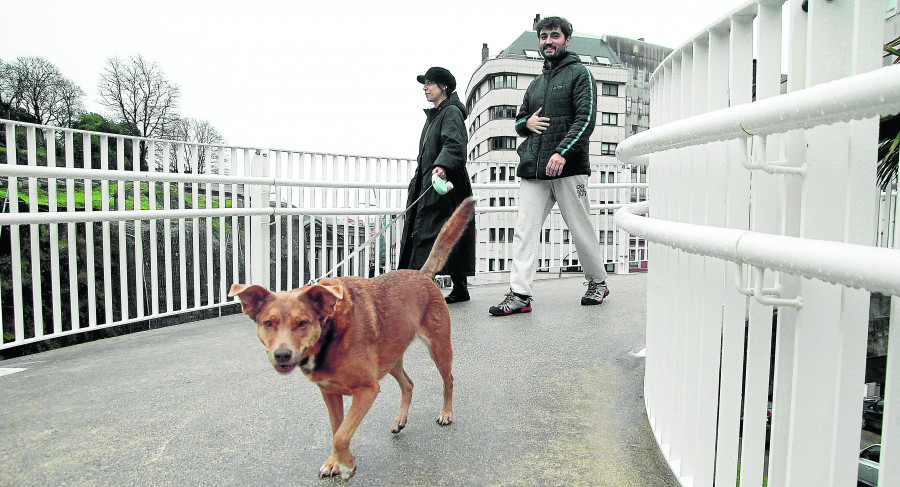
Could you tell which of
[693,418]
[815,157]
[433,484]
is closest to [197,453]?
[433,484]

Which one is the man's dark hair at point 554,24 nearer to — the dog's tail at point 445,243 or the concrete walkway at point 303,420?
the concrete walkway at point 303,420

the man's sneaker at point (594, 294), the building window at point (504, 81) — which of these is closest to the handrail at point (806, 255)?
the man's sneaker at point (594, 294)

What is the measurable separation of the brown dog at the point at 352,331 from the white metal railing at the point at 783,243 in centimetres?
106

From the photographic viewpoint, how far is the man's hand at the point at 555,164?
16.6 feet

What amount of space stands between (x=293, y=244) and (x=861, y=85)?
238 inches

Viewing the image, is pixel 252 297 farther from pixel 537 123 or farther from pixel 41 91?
pixel 41 91

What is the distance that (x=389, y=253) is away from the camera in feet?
24.3

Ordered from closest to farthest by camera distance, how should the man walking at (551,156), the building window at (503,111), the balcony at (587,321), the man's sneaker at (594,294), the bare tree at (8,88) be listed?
1. the balcony at (587,321)
2. the man walking at (551,156)
3. the man's sneaker at (594,294)
4. the bare tree at (8,88)
5. the building window at (503,111)

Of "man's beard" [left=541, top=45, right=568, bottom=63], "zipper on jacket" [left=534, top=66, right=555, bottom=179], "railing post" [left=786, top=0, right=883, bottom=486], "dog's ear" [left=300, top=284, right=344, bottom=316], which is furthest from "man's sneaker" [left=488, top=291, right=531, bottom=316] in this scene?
"railing post" [left=786, top=0, right=883, bottom=486]

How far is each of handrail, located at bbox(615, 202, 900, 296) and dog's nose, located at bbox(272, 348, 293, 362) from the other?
1250mm

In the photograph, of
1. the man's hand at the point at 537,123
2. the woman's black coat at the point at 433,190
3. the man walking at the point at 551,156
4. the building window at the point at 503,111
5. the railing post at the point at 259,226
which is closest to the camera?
the man walking at the point at 551,156

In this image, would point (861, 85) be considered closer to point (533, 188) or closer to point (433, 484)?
point (433, 484)

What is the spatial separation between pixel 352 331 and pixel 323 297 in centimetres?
23

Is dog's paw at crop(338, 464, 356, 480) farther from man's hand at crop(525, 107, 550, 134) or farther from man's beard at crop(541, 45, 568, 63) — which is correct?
man's beard at crop(541, 45, 568, 63)
